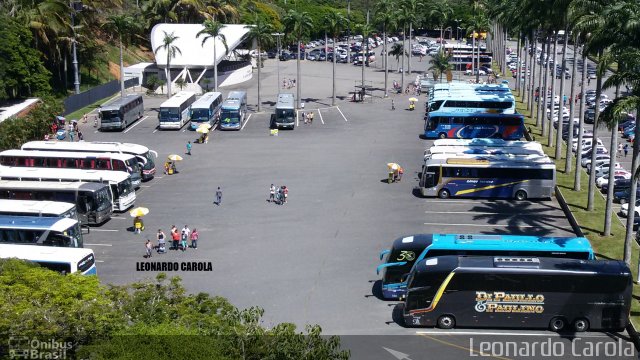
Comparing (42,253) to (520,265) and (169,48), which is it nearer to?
(520,265)

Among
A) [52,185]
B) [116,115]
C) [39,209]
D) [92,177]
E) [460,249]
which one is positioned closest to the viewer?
[460,249]

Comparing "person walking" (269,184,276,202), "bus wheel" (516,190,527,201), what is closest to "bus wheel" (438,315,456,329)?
"person walking" (269,184,276,202)

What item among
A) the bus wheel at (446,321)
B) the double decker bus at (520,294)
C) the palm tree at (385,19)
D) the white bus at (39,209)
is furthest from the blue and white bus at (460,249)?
the palm tree at (385,19)

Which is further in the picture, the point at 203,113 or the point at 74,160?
the point at 203,113

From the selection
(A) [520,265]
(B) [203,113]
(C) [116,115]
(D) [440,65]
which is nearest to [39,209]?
(A) [520,265]

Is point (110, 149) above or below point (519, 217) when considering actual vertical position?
above

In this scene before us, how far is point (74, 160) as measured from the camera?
5744cm

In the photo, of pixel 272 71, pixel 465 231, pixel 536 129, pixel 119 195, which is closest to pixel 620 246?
pixel 465 231

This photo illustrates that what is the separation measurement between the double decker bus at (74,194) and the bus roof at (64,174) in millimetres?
738

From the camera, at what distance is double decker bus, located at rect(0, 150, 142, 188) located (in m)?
56.8

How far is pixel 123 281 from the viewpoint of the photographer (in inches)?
1596

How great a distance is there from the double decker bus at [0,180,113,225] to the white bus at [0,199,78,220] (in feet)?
6.97

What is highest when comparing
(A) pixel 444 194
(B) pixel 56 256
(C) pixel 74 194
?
(C) pixel 74 194

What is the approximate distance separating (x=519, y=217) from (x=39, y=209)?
27832mm
